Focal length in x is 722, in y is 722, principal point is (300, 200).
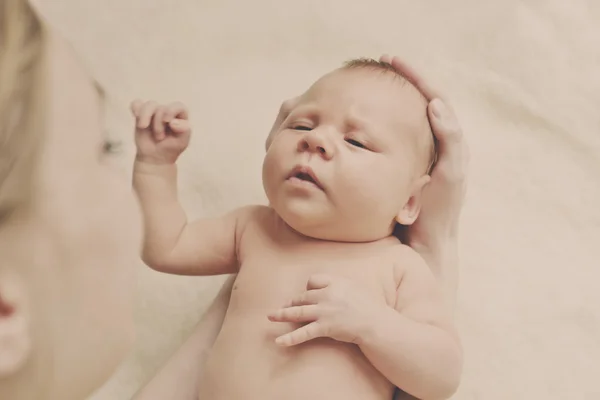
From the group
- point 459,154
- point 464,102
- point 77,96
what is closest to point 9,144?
point 77,96

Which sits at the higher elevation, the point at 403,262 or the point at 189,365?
the point at 403,262

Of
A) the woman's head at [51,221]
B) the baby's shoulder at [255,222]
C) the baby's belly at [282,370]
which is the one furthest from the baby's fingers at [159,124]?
the woman's head at [51,221]

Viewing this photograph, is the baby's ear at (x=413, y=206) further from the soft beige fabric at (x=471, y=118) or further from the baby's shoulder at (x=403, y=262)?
the soft beige fabric at (x=471, y=118)

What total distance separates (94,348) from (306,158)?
37cm

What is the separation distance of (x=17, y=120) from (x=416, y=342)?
0.46 meters

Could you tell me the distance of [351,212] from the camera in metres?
0.76

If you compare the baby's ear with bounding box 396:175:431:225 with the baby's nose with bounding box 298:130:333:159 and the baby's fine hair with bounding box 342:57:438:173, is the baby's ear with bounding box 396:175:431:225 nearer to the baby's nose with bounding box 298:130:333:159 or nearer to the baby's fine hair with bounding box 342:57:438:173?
the baby's fine hair with bounding box 342:57:438:173

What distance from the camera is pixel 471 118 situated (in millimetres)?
1163

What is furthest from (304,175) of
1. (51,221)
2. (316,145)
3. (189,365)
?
(51,221)

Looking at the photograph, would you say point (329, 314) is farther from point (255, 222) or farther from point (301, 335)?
point (255, 222)

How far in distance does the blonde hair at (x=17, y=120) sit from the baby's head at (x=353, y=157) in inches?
15.6

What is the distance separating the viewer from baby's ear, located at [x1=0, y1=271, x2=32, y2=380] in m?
0.39

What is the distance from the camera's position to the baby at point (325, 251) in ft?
2.31

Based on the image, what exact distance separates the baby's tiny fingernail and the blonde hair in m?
0.53
